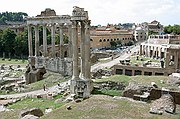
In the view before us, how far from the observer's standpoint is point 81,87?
97.0 ft

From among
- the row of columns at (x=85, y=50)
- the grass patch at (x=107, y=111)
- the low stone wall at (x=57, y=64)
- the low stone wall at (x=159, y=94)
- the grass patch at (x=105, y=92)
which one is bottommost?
the grass patch at (x=105, y=92)

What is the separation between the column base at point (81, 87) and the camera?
29.4 m

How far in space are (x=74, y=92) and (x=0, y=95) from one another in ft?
42.3

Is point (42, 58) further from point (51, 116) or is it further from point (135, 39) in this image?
point (135, 39)

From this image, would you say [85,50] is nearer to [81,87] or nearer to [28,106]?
[81,87]

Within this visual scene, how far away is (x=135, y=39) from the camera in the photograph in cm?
13275

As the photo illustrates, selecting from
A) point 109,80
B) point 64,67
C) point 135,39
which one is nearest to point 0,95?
point 64,67

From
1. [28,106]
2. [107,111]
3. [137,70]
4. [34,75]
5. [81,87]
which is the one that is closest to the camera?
[107,111]

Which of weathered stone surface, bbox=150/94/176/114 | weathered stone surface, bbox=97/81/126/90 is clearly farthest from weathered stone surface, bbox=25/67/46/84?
weathered stone surface, bbox=150/94/176/114

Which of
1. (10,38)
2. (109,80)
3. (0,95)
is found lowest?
(0,95)

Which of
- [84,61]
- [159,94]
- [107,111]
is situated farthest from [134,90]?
[107,111]

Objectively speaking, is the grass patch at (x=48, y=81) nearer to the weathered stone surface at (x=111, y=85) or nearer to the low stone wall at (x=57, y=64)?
the low stone wall at (x=57, y=64)

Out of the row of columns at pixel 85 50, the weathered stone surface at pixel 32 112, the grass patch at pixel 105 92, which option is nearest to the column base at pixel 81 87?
the row of columns at pixel 85 50

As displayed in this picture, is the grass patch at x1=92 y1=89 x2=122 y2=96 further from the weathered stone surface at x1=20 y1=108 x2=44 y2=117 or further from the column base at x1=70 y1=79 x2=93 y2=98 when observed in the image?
the weathered stone surface at x1=20 y1=108 x2=44 y2=117
